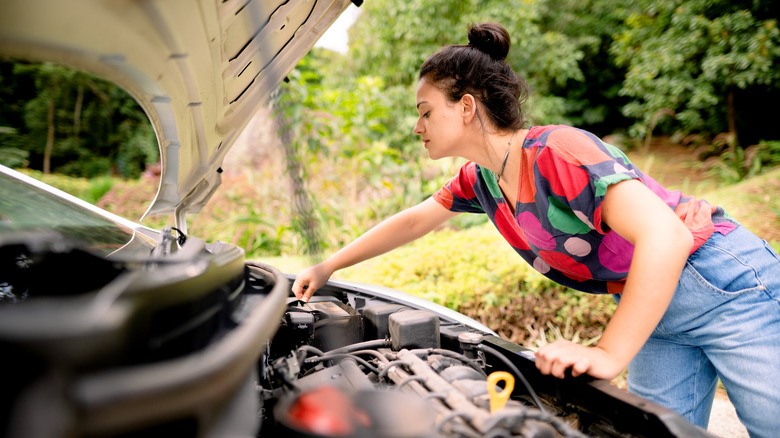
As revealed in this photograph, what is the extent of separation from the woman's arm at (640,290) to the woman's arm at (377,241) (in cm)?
89

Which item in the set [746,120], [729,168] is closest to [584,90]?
[746,120]

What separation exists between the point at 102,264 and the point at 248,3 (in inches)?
31.8

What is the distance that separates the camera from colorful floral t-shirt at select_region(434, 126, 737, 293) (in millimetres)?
1229

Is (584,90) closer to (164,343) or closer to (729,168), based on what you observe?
(729,168)

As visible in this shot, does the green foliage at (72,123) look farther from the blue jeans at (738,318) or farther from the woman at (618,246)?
the blue jeans at (738,318)

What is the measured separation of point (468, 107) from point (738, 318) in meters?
1.04

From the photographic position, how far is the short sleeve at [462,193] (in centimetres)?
182

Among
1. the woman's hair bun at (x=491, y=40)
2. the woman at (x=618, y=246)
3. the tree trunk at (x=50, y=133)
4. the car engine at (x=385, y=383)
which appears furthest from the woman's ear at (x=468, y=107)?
the tree trunk at (x=50, y=133)

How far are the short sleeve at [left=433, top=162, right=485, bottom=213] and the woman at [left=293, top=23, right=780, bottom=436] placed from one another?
0.02 metres

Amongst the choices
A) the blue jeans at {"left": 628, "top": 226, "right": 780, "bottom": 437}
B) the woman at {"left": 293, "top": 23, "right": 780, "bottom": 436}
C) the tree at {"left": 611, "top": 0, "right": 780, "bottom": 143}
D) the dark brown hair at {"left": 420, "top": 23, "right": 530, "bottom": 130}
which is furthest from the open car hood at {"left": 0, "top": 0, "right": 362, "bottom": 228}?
the tree at {"left": 611, "top": 0, "right": 780, "bottom": 143}

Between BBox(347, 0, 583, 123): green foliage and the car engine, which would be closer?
the car engine

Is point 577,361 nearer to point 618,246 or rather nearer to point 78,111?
point 618,246

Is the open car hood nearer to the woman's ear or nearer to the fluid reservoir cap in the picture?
the woman's ear

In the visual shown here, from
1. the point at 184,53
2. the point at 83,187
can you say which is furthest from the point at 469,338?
the point at 83,187
